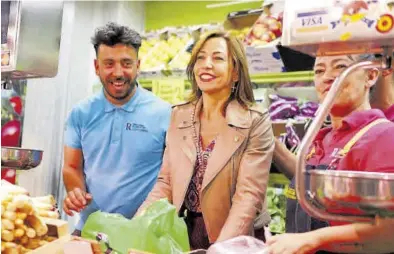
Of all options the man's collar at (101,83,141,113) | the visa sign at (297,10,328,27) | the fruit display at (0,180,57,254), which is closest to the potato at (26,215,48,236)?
the fruit display at (0,180,57,254)

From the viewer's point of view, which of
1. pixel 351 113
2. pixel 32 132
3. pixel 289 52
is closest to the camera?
pixel 351 113

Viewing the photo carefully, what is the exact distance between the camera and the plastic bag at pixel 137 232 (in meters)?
1.38

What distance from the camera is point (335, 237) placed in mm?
1199

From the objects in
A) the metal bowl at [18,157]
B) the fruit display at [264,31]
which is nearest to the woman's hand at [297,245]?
the metal bowl at [18,157]

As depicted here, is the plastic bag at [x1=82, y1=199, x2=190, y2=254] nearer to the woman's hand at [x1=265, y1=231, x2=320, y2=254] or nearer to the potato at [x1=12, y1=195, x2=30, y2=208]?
the potato at [x1=12, y1=195, x2=30, y2=208]

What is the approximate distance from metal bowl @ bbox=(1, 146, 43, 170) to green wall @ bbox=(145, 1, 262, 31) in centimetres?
293

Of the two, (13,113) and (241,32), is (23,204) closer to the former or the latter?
(241,32)

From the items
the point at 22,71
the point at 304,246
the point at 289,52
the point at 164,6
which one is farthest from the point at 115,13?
the point at 304,246

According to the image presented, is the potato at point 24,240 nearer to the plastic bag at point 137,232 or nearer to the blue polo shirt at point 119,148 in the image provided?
the plastic bag at point 137,232

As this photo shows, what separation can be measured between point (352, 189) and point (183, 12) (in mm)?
3797

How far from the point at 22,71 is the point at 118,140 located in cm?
116

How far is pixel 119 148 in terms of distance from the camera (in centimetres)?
273

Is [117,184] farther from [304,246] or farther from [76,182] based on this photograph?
[304,246]

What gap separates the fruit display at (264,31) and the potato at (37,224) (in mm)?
2314
